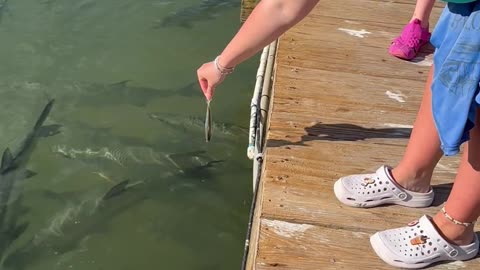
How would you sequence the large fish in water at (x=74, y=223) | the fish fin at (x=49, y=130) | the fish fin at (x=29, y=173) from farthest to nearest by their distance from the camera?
1. the fish fin at (x=49, y=130)
2. the fish fin at (x=29, y=173)
3. the large fish in water at (x=74, y=223)

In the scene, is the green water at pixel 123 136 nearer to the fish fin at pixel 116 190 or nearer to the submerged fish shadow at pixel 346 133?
the fish fin at pixel 116 190

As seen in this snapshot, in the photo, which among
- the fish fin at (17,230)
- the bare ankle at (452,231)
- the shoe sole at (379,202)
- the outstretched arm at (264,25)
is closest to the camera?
the outstretched arm at (264,25)

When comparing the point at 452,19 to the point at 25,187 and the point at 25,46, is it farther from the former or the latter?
the point at 25,46

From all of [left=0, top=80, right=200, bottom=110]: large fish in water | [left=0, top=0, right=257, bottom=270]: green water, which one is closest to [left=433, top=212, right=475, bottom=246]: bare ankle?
[left=0, top=0, right=257, bottom=270]: green water

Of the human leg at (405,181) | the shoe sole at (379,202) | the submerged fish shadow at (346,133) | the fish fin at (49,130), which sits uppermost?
the human leg at (405,181)

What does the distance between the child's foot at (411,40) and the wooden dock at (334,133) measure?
44mm

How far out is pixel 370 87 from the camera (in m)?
3.37

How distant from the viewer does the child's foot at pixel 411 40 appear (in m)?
3.60

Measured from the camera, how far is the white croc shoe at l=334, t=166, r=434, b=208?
241 cm

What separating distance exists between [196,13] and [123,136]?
2069mm

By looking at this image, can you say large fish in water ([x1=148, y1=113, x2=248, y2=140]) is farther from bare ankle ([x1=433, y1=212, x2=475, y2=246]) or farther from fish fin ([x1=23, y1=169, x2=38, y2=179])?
bare ankle ([x1=433, y1=212, x2=475, y2=246])

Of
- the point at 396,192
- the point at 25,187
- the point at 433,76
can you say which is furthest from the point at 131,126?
the point at 433,76

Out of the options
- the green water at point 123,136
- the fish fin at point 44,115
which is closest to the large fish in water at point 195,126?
the green water at point 123,136

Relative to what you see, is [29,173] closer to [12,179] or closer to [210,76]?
[12,179]
